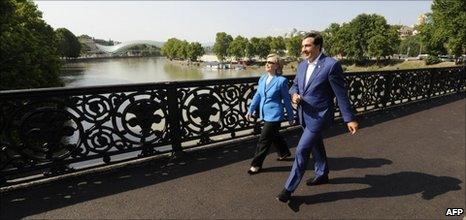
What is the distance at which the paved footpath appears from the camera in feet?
11.2

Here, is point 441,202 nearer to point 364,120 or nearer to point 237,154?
point 237,154

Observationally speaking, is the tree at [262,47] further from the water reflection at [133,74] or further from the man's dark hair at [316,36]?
the man's dark hair at [316,36]

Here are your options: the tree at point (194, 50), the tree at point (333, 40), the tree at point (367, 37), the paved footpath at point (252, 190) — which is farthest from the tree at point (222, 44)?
the paved footpath at point (252, 190)

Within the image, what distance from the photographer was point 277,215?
3.35 m

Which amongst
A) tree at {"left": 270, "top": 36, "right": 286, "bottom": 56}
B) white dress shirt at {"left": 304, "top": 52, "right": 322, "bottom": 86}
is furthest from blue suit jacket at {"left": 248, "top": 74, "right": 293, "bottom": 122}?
tree at {"left": 270, "top": 36, "right": 286, "bottom": 56}

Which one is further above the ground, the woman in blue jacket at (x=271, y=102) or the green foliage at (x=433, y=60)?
the woman in blue jacket at (x=271, y=102)

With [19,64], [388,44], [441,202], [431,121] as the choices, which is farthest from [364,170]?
[388,44]

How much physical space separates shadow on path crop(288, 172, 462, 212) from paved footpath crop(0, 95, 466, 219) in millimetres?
12

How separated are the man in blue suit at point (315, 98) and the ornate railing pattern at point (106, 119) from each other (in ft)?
7.02

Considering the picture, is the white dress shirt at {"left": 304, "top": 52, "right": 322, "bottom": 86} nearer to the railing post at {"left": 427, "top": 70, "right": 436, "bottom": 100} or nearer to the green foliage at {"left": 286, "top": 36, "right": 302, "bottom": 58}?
the railing post at {"left": 427, "top": 70, "right": 436, "bottom": 100}

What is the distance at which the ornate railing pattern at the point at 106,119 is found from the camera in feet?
13.0

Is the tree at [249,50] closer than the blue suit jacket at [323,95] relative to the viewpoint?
No

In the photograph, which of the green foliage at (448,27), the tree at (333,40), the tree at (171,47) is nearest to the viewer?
the green foliage at (448,27)

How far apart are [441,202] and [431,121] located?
4923mm
